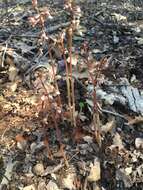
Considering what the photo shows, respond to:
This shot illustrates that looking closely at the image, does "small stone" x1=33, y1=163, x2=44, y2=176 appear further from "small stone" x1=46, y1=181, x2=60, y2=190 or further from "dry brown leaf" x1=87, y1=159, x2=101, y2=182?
"dry brown leaf" x1=87, y1=159, x2=101, y2=182

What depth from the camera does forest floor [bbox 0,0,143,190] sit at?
12.1 ft

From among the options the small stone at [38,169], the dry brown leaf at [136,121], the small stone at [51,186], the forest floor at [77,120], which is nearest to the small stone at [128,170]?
the forest floor at [77,120]

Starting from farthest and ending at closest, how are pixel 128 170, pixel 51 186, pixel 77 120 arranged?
pixel 77 120
pixel 128 170
pixel 51 186

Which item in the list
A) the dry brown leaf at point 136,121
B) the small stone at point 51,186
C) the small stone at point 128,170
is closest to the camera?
the small stone at point 51,186

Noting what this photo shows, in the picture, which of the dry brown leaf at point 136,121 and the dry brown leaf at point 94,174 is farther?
the dry brown leaf at point 136,121

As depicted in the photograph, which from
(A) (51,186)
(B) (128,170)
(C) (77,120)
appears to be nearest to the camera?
(A) (51,186)

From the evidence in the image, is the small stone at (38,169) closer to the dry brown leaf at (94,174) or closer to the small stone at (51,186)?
the small stone at (51,186)

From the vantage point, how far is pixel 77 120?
394 cm

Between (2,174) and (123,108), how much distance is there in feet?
4.28

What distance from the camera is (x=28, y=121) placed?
4.03 m

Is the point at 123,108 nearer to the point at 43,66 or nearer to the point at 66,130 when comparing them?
the point at 66,130

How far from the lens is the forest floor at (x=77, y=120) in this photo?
368 cm

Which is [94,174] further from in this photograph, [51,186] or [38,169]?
[38,169]

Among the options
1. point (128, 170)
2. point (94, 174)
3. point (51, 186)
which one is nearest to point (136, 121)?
point (128, 170)
